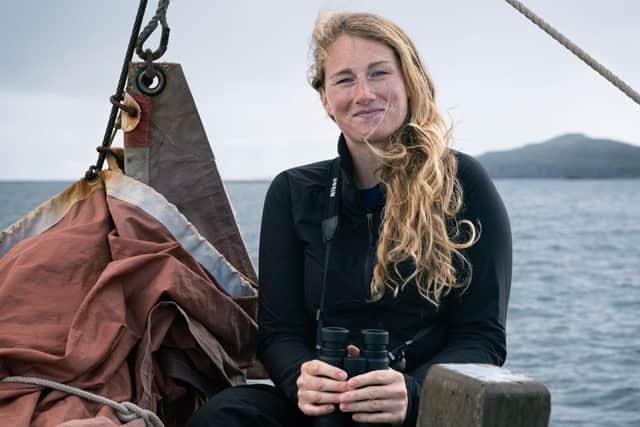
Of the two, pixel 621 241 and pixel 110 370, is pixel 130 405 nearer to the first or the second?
pixel 110 370

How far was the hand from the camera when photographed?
2.69m

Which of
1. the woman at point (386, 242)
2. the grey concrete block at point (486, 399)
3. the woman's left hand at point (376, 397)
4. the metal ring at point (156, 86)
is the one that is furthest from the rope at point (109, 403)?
the metal ring at point (156, 86)

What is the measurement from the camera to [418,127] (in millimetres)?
3152

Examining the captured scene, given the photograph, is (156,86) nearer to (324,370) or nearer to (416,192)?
(416,192)

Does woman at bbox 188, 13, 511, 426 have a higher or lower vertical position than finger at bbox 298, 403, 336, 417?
higher

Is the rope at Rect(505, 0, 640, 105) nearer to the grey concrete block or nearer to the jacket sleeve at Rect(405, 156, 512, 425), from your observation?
the jacket sleeve at Rect(405, 156, 512, 425)

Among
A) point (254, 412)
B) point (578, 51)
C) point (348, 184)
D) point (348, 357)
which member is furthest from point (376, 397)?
point (578, 51)

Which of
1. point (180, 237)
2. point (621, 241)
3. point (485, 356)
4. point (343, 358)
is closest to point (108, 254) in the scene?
point (180, 237)

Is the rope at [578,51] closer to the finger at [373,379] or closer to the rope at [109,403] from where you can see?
the finger at [373,379]

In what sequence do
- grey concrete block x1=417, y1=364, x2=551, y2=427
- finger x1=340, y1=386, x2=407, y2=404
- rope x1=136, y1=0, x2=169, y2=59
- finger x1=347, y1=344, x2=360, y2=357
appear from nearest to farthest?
grey concrete block x1=417, y1=364, x2=551, y2=427, finger x1=340, y1=386, x2=407, y2=404, finger x1=347, y1=344, x2=360, y2=357, rope x1=136, y1=0, x2=169, y2=59

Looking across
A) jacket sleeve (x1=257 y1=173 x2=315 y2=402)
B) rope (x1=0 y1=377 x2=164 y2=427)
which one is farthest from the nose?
rope (x1=0 y1=377 x2=164 y2=427)

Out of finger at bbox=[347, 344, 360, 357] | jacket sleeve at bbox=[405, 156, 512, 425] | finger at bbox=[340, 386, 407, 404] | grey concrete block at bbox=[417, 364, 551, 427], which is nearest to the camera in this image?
grey concrete block at bbox=[417, 364, 551, 427]

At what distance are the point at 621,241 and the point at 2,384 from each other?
137 feet

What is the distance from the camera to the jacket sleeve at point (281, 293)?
3211 mm
